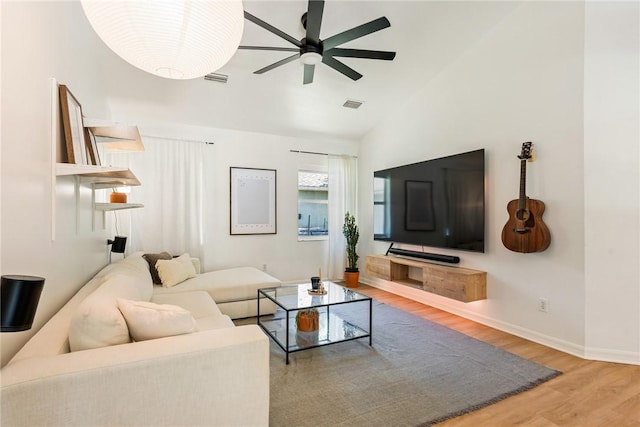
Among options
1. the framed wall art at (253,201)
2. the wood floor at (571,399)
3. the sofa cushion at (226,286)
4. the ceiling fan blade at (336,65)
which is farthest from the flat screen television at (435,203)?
the sofa cushion at (226,286)

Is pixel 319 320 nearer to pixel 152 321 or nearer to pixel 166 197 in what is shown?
pixel 152 321

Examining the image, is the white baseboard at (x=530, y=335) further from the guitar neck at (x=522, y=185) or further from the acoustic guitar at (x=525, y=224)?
the guitar neck at (x=522, y=185)

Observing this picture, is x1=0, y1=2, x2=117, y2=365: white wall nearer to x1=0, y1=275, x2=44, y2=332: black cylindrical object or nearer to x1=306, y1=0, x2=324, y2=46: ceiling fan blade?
x1=0, y1=275, x2=44, y2=332: black cylindrical object

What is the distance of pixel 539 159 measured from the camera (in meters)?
3.12

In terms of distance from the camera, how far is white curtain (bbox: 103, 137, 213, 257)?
14.1ft

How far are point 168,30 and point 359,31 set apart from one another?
1.89 metres

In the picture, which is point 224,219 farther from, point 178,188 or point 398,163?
point 398,163

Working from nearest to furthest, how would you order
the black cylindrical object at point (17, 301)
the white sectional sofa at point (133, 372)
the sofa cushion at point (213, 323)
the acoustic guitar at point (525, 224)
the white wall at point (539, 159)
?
the black cylindrical object at point (17, 301) < the white sectional sofa at point (133, 372) < the sofa cushion at point (213, 323) < the white wall at point (539, 159) < the acoustic guitar at point (525, 224)

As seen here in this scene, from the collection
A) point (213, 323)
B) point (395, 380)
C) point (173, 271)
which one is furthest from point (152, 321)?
point (173, 271)

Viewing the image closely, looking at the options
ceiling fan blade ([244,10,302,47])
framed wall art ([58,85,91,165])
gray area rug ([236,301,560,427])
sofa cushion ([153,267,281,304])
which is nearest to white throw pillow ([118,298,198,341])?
gray area rug ([236,301,560,427])

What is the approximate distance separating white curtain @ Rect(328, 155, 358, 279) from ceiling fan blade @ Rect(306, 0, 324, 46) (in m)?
3.06

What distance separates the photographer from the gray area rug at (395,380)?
6.49ft

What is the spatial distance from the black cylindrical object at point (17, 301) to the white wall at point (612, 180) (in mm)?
3628

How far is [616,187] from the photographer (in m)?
2.71
